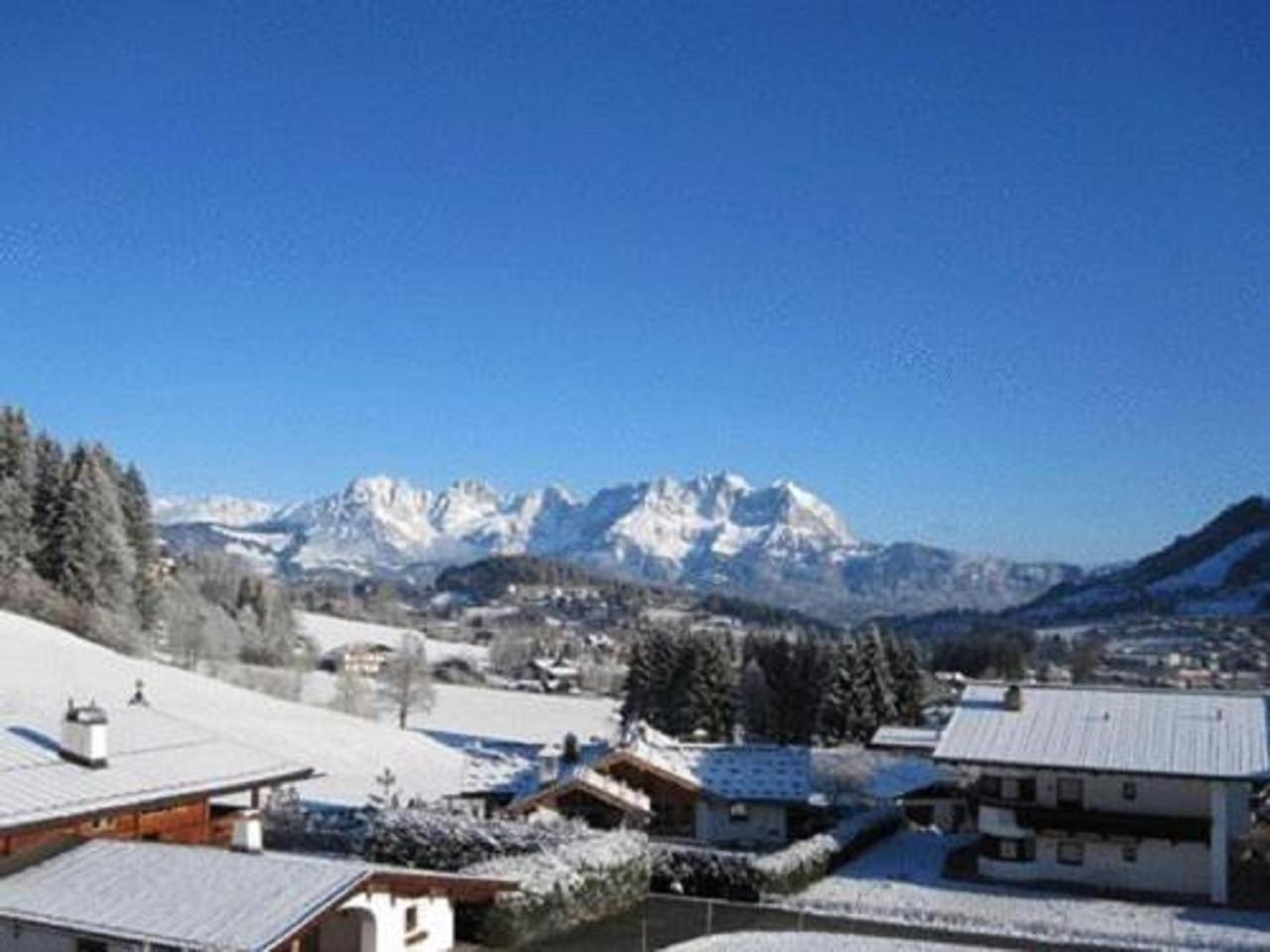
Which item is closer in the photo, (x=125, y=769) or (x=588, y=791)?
(x=125, y=769)

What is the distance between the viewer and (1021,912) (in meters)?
36.2

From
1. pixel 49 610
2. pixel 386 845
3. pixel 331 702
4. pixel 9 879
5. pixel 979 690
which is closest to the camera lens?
pixel 9 879

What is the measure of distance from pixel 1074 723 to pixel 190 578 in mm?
101361

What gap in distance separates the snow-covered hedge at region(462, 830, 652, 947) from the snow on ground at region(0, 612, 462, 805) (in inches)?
881

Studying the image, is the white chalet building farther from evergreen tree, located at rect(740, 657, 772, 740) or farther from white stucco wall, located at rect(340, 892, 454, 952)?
evergreen tree, located at rect(740, 657, 772, 740)

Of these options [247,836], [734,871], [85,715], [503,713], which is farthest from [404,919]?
[503,713]

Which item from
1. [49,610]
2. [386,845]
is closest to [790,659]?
[49,610]

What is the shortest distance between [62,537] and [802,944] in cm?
6571

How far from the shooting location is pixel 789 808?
51531 mm

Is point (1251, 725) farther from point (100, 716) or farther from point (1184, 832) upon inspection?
point (100, 716)

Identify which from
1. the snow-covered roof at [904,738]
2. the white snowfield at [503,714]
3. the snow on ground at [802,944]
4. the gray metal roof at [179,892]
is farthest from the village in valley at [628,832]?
the white snowfield at [503,714]

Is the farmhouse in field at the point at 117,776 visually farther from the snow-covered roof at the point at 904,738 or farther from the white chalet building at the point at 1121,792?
the snow-covered roof at the point at 904,738

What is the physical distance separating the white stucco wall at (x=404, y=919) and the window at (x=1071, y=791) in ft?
65.3

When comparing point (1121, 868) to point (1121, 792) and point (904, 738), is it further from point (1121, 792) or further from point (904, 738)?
point (904, 738)
